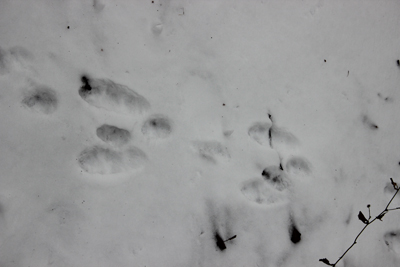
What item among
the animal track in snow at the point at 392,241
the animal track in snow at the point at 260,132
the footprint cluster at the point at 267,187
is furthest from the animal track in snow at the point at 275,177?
the animal track in snow at the point at 392,241

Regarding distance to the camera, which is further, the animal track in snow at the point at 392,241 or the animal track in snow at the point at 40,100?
the animal track in snow at the point at 392,241

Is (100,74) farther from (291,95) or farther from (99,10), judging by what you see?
(291,95)

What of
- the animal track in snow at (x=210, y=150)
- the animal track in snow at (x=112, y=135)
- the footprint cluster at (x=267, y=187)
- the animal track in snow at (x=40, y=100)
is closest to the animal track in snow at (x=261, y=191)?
the footprint cluster at (x=267, y=187)

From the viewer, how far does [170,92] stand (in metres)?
1.11

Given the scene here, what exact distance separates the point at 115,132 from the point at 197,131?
38cm

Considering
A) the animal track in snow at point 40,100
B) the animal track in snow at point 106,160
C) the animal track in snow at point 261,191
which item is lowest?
the animal track in snow at point 261,191

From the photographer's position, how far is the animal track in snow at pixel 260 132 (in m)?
1.12

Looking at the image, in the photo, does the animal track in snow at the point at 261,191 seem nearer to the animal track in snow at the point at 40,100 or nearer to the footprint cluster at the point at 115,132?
the footprint cluster at the point at 115,132

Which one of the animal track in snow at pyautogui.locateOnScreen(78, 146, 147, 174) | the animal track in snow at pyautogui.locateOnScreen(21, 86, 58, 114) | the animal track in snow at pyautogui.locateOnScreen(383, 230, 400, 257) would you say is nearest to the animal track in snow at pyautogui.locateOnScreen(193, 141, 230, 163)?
the animal track in snow at pyautogui.locateOnScreen(78, 146, 147, 174)

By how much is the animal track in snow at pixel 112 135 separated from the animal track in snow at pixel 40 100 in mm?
236

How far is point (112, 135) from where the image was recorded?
1066 millimetres

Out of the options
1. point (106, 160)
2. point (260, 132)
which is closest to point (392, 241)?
point (260, 132)

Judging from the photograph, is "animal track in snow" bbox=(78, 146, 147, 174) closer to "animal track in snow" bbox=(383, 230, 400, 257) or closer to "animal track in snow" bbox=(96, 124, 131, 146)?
"animal track in snow" bbox=(96, 124, 131, 146)

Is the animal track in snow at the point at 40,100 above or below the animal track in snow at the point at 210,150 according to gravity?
above
